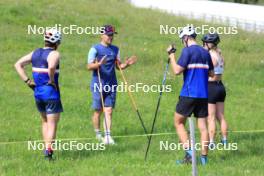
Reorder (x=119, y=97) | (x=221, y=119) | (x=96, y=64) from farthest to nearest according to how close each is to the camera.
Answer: (x=119, y=97)
(x=221, y=119)
(x=96, y=64)

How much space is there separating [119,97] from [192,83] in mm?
6170

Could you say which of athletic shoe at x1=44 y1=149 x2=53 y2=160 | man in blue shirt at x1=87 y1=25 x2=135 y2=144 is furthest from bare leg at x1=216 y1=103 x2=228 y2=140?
athletic shoe at x1=44 y1=149 x2=53 y2=160

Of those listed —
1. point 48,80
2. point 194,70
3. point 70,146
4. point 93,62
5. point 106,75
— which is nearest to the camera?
point 194,70

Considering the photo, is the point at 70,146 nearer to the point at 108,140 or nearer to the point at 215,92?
the point at 108,140

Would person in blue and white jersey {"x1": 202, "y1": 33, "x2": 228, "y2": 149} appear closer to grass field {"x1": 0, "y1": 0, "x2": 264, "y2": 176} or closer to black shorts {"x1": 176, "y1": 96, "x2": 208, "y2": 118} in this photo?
grass field {"x1": 0, "y1": 0, "x2": 264, "y2": 176}

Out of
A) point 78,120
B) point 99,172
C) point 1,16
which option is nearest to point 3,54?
point 1,16

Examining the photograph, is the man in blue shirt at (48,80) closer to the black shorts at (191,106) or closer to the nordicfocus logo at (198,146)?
the black shorts at (191,106)

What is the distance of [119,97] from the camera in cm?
1570

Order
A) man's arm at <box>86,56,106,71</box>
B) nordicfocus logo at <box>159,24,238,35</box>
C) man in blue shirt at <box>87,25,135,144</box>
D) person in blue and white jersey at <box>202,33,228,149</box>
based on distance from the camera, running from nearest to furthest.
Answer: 1. person in blue and white jersey at <box>202,33,228,149</box>
2. man's arm at <box>86,56,106,71</box>
3. man in blue shirt at <box>87,25,135,144</box>
4. nordicfocus logo at <box>159,24,238,35</box>

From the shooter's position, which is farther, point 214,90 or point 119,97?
point 119,97

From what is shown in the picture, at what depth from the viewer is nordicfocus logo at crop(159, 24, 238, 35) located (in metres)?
26.2

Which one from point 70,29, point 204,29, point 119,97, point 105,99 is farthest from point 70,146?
point 204,29

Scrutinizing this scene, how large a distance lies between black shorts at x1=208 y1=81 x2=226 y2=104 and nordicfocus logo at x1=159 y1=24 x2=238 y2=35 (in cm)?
1449

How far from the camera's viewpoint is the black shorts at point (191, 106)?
9.70 metres
